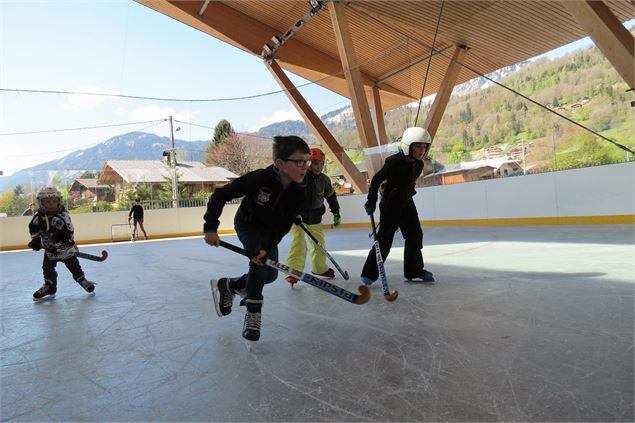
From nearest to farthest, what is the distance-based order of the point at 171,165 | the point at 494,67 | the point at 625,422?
the point at 625,422 → the point at 494,67 → the point at 171,165

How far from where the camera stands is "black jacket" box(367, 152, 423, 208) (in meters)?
3.71

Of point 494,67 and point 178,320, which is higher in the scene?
point 494,67

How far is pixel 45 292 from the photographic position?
13.6ft

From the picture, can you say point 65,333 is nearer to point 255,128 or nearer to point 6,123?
point 6,123

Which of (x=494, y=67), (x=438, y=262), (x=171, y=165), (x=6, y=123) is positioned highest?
(x=494, y=67)

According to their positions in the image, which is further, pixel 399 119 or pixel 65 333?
pixel 399 119

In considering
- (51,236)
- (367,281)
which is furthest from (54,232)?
(367,281)

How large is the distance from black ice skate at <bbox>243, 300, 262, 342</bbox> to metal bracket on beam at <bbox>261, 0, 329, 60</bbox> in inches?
481

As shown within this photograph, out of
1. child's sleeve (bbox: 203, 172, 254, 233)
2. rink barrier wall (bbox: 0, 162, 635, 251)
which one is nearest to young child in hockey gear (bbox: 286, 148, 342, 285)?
child's sleeve (bbox: 203, 172, 254, 233)

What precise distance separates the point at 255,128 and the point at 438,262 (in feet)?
64.7

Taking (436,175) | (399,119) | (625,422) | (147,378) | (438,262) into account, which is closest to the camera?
(625,422)

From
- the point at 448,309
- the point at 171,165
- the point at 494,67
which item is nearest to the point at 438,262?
the point at 448,309

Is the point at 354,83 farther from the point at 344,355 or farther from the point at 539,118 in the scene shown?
the point at 344,355

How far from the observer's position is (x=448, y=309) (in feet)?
9.10
